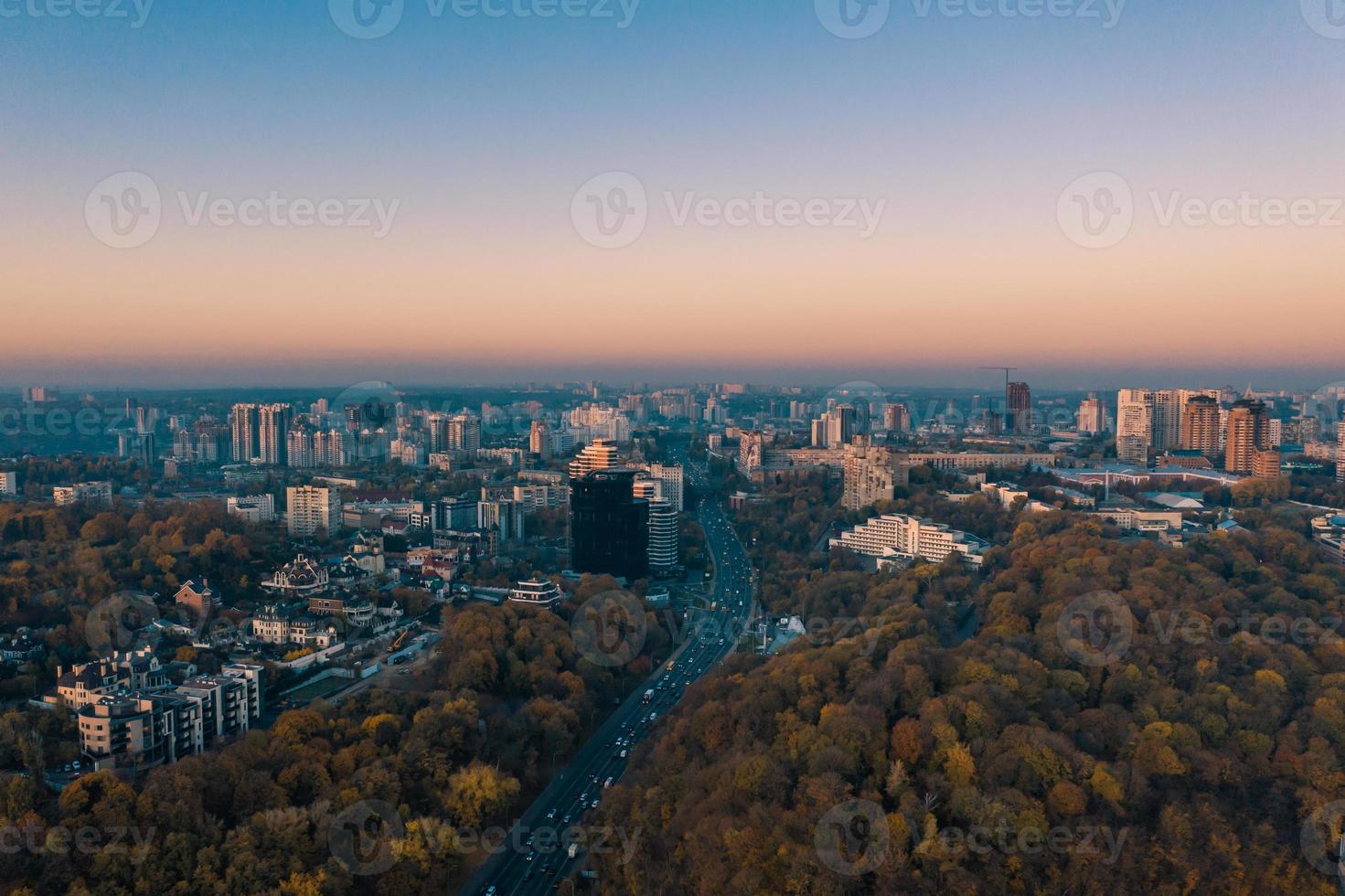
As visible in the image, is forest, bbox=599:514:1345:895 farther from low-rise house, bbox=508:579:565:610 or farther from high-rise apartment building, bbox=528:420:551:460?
high-rise apartment building, bbox=528:420:551:460

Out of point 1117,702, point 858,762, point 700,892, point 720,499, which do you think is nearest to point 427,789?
point 700,892

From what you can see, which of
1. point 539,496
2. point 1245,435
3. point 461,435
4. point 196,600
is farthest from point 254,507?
point 1245,435

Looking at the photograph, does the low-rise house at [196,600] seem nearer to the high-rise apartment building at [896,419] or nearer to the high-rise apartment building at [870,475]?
the high-rise apartment building at [870,475]

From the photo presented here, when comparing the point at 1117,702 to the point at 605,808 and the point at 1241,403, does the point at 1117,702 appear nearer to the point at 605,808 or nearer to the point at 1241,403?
the point at 605,808

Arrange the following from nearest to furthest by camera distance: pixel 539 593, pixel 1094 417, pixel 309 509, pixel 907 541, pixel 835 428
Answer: pixel 539 593 < pixel 907 541 < pixel 309 509 < pixel 835 428 < pixel 1094 417

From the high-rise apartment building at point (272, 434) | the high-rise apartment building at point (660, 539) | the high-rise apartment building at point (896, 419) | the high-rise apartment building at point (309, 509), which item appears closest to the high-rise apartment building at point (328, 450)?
the high-rise apartment building at point (272, 434)

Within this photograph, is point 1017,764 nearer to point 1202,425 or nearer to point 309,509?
point 309,509
